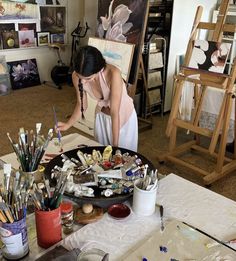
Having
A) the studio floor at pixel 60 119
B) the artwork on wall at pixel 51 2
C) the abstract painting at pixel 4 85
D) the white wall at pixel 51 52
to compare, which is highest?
the artwork on wall at pixel 51 2

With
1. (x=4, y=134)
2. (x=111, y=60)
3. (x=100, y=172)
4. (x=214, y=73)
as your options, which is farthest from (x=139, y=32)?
(x=100, y=172)

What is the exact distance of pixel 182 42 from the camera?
11.4ft

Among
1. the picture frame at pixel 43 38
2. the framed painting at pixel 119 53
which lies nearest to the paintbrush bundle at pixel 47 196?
the framed painting at pixel 119 53

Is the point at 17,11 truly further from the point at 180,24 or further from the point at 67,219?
the point at 67,219

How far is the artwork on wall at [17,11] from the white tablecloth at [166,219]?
3586 millimetres

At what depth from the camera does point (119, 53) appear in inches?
113

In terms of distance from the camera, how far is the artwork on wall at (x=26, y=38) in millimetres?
4236

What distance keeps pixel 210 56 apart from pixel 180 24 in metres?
1.25

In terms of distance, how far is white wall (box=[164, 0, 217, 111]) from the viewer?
3301 mm

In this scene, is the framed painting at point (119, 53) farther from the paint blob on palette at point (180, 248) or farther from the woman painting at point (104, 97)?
the paint blob on palette at point (180, 248)

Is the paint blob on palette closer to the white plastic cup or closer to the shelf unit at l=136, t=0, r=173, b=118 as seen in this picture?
the white plastic cup

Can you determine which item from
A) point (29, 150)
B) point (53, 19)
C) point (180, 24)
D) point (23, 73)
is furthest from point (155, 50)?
point (29, 150)

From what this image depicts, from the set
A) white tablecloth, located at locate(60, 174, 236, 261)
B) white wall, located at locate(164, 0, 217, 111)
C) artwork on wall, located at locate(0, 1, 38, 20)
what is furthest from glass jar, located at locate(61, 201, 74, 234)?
artwork on wall, located at locate(0, 1, 38, 20)

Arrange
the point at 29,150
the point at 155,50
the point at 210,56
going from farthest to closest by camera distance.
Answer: the point at 155,50
the point at 210,56
the point at 29,150
